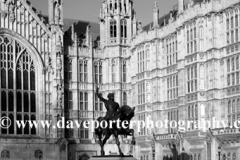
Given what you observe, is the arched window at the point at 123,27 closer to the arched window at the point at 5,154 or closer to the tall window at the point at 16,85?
the tall window at the point at 16,85

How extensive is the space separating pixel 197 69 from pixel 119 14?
68.1ft

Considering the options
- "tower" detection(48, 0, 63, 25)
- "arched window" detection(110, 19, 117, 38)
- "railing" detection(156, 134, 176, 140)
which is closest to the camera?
"railing" detection(156, 134, 176, 140)

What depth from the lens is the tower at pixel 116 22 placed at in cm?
7881

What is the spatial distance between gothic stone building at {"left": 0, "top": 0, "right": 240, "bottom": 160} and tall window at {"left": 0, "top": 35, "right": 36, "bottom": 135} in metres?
0.12

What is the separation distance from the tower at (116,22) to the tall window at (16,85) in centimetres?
1161

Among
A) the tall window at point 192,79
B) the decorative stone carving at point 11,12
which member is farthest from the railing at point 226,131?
the decorative stone carving at point 11,12

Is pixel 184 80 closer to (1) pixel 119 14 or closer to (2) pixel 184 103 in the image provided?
(2) pixel 184 103

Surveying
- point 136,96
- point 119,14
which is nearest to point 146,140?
point 136,96

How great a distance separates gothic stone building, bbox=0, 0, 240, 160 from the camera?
5912 centimetres

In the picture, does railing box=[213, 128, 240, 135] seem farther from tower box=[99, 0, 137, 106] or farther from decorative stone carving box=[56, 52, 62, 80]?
decorative stone carving box=[56, 52, 62, 80]

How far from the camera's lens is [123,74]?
3120 inches

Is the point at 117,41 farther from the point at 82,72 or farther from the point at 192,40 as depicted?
the point at 192,40

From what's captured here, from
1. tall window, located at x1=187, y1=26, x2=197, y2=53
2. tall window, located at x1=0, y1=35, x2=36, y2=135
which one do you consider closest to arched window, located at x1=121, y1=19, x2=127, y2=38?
tall window, located at x1=0, y1=35, x2=36, y2=135

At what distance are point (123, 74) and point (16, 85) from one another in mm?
14938
